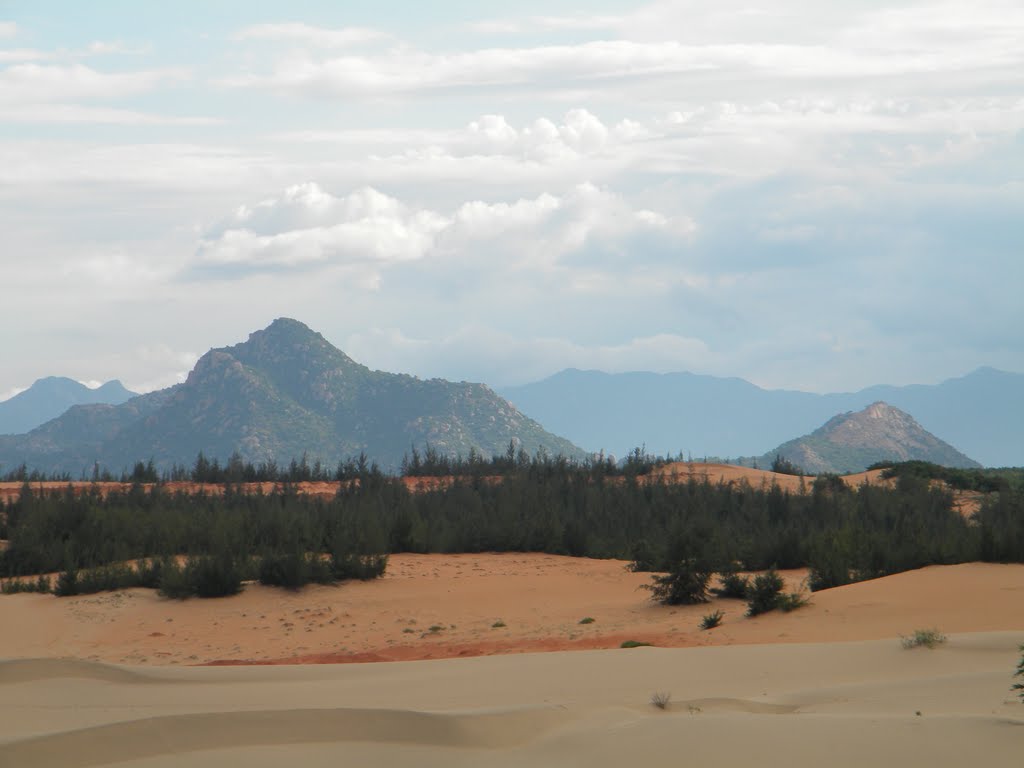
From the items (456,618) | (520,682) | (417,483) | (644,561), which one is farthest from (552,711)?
(417,483)

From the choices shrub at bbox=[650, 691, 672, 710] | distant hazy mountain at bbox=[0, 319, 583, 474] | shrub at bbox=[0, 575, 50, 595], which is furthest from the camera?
distant hazy mountain at bbox=[0, 319, 583, 474]

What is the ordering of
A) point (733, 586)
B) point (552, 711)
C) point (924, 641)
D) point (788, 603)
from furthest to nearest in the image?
1. point (733, 586)
2. point (788, 603)
3. point (924, 641)
4. point (552, 711)

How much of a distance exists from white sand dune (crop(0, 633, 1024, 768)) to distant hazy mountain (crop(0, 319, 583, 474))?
92.4 meters

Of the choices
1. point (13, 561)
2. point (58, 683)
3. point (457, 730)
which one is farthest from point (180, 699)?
point (13, 561)

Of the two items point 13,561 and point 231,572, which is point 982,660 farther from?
point 13,561

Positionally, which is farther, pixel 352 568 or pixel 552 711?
pixel 352 568

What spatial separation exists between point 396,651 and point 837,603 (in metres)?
6.15

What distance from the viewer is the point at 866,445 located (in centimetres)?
10244

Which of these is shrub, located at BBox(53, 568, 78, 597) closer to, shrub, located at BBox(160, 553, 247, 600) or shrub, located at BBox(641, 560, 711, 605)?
shrub, located at BBox(160, 553, 247, 600)

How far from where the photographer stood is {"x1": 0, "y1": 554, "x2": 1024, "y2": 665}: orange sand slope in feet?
46.2

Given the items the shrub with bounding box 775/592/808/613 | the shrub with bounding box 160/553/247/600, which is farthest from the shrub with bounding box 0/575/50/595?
the shrub with bounding box 775/592/808/613

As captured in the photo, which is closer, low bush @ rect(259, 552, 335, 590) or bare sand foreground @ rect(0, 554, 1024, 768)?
bare sand foreground @ rect(0, 554, 1024, 768)

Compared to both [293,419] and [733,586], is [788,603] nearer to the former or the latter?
[733,586]

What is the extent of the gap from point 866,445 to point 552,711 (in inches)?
3948
